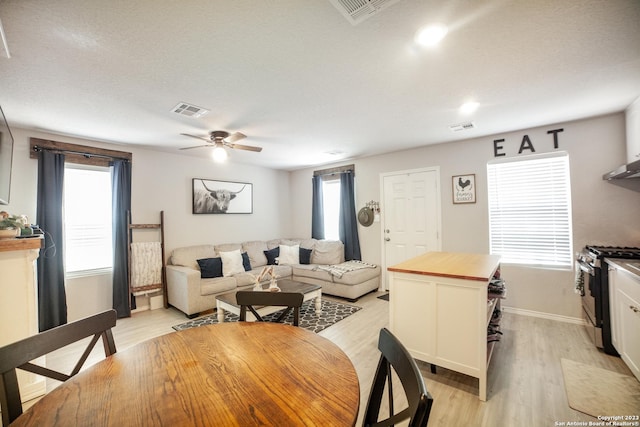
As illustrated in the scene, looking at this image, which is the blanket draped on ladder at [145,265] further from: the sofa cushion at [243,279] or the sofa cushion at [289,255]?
the sofa cushion at [289,255]

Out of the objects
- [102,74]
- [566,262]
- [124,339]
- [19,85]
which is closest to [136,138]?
[19,85]

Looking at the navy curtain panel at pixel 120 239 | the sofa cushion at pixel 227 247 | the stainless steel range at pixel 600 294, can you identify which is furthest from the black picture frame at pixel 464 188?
the navy curtain panel at pixel 120 239

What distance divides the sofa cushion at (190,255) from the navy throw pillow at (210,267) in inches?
7.0

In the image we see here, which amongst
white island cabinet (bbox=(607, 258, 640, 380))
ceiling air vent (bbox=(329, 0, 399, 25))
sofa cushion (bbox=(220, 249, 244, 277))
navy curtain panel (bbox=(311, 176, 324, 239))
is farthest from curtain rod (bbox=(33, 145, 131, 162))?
white island cabinet (bbox=(607, 258, 640, 380))

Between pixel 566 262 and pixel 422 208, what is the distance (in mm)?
1896

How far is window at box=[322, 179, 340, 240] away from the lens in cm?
556

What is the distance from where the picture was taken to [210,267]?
408 centimetres

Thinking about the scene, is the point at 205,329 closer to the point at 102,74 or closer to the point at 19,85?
the point at 102,74

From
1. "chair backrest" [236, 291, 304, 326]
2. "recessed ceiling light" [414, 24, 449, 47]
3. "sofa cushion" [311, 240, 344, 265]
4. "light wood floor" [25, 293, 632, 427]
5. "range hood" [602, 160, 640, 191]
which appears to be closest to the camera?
"recessed ceiling light" [414, 24, 449, 47]

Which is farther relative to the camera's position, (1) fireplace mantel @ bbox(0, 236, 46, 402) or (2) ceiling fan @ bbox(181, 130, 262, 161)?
(2) ceiling fan @ bbox(181, 130, 262, 161)

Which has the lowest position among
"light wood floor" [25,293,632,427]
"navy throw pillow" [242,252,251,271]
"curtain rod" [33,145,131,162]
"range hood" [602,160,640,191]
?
"light wood floor" [25,293,632,427]

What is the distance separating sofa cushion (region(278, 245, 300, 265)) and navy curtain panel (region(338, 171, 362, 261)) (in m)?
0.94

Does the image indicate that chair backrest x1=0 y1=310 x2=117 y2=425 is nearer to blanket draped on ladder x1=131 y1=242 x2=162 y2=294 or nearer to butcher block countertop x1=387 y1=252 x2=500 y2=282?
butcher block countertop x1=387 y1=252 x2=500 y2=282

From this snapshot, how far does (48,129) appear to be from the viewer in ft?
10.4
